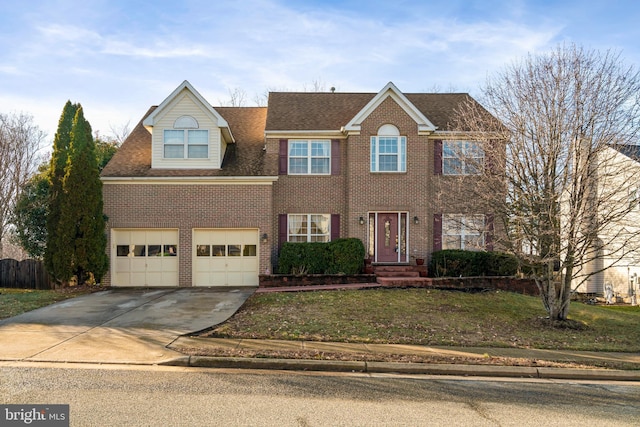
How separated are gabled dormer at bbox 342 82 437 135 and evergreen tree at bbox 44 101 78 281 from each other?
35.6 ft

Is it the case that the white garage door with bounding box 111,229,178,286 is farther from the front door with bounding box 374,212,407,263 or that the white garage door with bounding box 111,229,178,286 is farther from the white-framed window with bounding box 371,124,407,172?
the white-framed window with bounding box 371,124,407,172

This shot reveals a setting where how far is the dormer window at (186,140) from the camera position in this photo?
18.6 meters

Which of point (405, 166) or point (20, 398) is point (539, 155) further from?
point (20, 398)

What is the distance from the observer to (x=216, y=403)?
6023 mm

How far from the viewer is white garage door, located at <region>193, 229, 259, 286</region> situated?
60.0 feet

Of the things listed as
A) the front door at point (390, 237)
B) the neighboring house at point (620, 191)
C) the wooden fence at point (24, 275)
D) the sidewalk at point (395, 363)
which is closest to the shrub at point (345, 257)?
the front door at point (390, 237)

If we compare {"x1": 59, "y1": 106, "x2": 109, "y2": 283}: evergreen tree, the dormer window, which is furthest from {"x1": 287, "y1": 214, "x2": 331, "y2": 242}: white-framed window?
{"x1": 59, "y1": 106, "x2": 109, "y2": 283}: evergreen tree

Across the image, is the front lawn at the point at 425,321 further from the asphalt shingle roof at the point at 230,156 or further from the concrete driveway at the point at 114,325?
the asphalt shingle roof at the point at 230,156

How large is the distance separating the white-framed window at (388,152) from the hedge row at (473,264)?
4.08 m

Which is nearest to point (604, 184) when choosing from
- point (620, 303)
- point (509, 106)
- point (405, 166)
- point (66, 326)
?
point (509, 106)

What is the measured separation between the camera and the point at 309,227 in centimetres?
1953

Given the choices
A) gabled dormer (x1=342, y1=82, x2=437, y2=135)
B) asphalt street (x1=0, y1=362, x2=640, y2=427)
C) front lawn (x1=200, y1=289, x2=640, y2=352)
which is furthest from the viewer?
gabled dormer (x1=342, y1=82, x2=437, y2=135)

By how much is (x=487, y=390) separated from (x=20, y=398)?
647 centimetres

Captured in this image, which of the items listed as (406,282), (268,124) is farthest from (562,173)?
(268,124)
